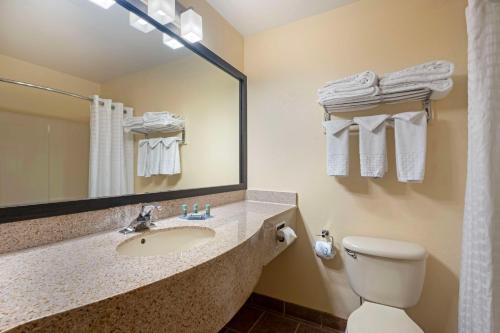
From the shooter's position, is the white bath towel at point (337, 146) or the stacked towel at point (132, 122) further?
the white bath towel at point (337, 146)

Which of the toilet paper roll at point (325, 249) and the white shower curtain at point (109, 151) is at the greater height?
the white shower curtain at point (109, 151)

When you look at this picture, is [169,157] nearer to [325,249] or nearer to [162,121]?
[162,121]

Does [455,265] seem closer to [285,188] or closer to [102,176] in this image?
[285,188]

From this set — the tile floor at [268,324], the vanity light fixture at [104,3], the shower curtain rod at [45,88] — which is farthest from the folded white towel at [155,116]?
the tile floor at [268,324]

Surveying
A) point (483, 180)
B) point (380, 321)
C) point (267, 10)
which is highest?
point (267, 10)

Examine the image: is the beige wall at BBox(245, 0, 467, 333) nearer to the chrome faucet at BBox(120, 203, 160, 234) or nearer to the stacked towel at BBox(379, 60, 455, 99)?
the stacked towel at BBox(379, 60, 455, 99)

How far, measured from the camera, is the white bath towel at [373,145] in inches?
51.6

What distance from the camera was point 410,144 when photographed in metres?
1.24

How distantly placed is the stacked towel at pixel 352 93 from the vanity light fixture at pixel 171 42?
3.19 ft

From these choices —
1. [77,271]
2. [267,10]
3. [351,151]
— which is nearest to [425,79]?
[351,151]

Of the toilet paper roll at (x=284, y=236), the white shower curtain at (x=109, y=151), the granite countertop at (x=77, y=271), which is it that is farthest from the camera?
the toilet paper roll at (x=284, y=236)

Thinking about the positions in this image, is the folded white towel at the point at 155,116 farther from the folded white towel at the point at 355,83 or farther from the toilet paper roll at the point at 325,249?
the toilet paper roll at the point at 325,249

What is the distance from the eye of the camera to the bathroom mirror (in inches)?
33.1

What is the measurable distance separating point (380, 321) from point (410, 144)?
937mm
